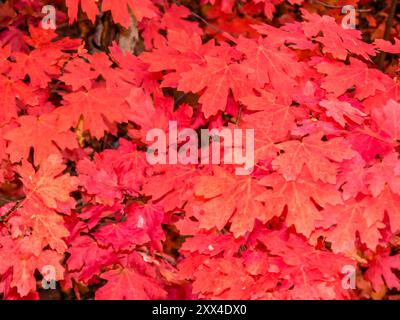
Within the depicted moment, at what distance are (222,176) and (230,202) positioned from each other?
99mm

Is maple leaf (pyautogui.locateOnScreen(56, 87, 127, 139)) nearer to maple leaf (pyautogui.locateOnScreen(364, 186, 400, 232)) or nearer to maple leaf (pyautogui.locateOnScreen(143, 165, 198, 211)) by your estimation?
maple leaf (pyautogui.locateOnScreen(143, 165, 198, 211))

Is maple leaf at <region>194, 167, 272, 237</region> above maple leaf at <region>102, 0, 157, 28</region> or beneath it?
beneath

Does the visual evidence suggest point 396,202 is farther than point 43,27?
No

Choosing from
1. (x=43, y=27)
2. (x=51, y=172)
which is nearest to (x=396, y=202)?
(x=51, y=172)

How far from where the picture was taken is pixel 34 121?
7.04 feet

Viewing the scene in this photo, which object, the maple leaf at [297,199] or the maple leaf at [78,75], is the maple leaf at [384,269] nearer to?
the maple leaf at [297,199]

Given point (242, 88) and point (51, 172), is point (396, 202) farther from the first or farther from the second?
point (51, 172)

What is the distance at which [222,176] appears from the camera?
1.79m

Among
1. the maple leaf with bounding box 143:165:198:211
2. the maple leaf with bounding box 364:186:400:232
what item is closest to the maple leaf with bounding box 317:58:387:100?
the maple leaf with bounding box 364:186:400:232

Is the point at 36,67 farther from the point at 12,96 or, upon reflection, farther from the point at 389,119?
the point at 389,119

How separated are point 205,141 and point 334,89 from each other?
0.59m

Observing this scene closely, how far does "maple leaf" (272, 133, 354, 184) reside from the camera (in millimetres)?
1683

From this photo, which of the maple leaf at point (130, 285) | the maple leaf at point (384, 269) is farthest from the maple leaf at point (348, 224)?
the maple leaf at point (130, 285)

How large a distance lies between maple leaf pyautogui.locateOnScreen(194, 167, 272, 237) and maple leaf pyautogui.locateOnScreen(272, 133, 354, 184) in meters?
0.12
